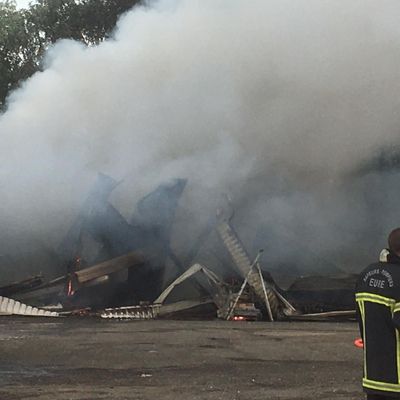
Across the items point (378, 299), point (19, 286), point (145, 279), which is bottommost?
point (378, 299)

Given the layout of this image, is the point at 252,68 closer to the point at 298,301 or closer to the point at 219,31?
the point at 219,31

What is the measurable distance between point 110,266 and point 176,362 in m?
5.34

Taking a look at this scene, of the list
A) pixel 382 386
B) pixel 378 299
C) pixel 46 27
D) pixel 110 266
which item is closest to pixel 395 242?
pixel 378 299

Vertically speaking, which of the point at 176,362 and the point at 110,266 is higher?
the point at 110,266

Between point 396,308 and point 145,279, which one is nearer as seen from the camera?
point 396,308

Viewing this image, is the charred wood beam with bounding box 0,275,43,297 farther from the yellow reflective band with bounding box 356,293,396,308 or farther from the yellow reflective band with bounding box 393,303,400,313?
the yellow reflective band with bounding box 393,303,400,313

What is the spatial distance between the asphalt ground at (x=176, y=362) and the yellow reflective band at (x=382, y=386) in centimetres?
Result: 187

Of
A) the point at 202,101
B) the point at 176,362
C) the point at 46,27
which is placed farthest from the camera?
the point at 46,27

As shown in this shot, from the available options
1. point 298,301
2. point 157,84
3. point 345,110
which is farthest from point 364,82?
point 298,301

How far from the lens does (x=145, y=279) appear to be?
1193cm

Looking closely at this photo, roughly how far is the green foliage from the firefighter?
1347cm

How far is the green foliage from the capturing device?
1588 cm

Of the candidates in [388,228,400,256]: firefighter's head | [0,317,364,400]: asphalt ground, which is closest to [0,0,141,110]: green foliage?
[0,317,364,400]: asphalt ground

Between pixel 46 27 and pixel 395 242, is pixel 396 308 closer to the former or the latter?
pixel 395 242
